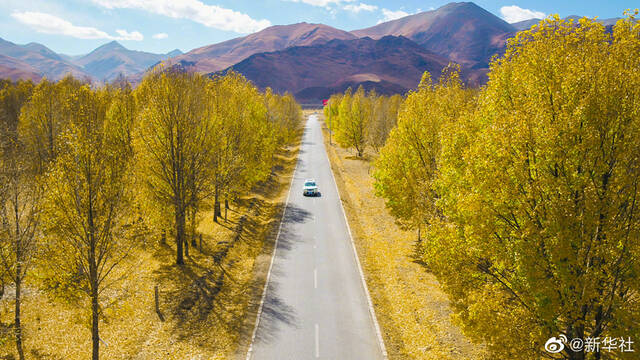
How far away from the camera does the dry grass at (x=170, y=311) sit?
15117 mm

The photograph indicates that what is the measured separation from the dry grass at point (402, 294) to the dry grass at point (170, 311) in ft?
22.2

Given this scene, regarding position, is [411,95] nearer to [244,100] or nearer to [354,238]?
[354,238]

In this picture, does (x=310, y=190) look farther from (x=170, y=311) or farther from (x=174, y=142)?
(x=170, y=311)

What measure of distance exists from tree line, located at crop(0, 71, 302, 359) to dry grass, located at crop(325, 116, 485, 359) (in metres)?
11.8

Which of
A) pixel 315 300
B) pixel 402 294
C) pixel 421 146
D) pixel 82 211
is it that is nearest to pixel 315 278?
pixel 315 300

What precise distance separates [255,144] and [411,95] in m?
16.6

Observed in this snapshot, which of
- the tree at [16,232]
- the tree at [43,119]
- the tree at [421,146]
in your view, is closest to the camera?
the tree at [16,232]

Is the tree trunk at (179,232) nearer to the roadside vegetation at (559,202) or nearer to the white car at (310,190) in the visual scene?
the roadside vegetation at (559,202)

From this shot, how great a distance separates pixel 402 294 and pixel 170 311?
41.6 feet

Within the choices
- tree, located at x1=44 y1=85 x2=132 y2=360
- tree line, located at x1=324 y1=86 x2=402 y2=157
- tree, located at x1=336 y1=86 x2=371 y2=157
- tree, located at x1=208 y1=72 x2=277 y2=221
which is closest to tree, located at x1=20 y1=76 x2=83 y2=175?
tree, located at x1=208 y1=72 x2=277 y2=221

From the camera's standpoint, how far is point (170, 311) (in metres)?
18.2

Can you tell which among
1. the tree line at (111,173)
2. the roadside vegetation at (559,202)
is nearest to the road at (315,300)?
the roadside vegetation at (559,202)

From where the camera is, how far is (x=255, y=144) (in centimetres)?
3416

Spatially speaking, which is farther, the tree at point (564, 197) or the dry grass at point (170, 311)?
the dry grass at point (170, 311)
